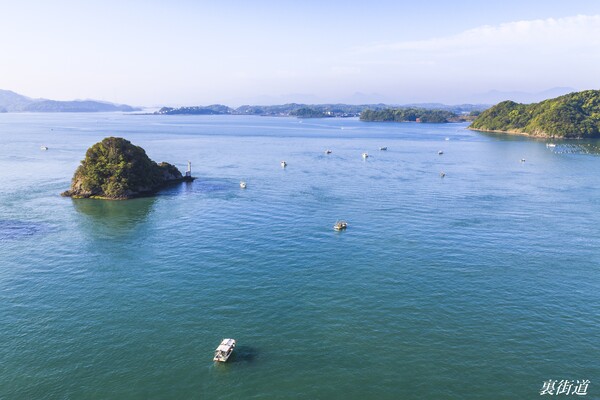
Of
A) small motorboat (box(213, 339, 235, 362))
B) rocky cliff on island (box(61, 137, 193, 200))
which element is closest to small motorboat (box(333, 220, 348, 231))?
A: small motorboat (box(213, 339, 235, 362))

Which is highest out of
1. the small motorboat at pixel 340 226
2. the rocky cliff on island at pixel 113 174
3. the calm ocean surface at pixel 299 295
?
the rocky cliff on island at pixel 113 174

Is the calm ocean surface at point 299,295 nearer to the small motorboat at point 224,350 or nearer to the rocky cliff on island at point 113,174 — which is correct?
the small motorboat at point 224,350

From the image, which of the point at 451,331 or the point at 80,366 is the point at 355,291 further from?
the point at 80,366

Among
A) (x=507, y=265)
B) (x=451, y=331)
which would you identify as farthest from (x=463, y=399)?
(x=507, y=265)

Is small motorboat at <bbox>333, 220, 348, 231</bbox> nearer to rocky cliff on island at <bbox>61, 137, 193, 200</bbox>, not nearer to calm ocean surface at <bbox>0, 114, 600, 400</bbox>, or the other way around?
calm ocean surface at <bbox>0, 114, 600, 400</bbox>

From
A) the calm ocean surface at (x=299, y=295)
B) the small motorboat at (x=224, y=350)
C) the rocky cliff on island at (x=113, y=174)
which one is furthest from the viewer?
the rocky cliff on island at (x=113, y=174)

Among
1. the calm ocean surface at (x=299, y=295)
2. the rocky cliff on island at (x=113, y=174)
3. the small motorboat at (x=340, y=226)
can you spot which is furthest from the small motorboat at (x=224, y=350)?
the rocky cliff on island at (x=113, y=174)

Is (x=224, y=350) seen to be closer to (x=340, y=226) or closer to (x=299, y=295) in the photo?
(x=299, y=295)
